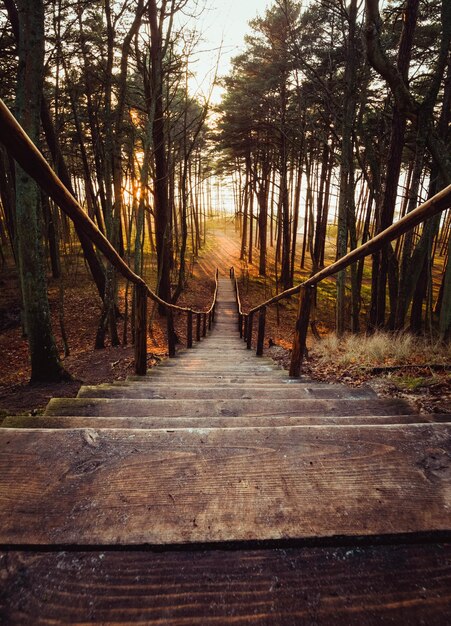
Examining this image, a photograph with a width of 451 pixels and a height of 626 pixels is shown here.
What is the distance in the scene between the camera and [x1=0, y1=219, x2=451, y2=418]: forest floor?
3919 millimetres

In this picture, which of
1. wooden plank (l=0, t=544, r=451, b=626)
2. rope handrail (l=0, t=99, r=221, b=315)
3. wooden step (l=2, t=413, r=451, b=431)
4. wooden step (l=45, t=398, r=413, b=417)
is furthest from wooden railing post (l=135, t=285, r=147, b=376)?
wooden plank (l=0, t=544, r=451, b=626)

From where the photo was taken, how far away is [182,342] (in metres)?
12.0

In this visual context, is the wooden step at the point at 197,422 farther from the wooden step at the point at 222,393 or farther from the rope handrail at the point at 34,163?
the rope handrail at the point at 34,163

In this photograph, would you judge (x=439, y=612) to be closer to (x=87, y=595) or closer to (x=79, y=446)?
(x=87, y=595)

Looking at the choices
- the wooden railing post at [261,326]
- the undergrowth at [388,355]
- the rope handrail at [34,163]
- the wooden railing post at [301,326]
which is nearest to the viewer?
the rope handrail at [34,163]

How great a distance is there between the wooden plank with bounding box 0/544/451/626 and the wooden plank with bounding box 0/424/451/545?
0.17 feet

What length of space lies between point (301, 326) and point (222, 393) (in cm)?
144

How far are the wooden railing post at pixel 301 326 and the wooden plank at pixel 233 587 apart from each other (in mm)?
2876

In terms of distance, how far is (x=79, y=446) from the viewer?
4.36 feet

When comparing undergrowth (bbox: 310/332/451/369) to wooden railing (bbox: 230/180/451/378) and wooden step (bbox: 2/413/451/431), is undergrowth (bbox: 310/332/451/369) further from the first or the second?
wooden step (bbox: 2/413/451/431)

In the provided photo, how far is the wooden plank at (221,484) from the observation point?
0.98 m

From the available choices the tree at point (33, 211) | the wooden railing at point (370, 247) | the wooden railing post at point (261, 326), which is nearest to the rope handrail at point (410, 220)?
the wooden railing at point (370, 247)

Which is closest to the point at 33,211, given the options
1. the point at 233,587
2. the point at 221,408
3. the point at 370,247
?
the point at 221,408

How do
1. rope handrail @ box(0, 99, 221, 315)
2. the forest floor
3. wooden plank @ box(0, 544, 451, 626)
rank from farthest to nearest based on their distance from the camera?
the forest floor → rope handrail @ box(0, 99, 221, 315) → wooden plank @ box(0, 544, 451, 626)
